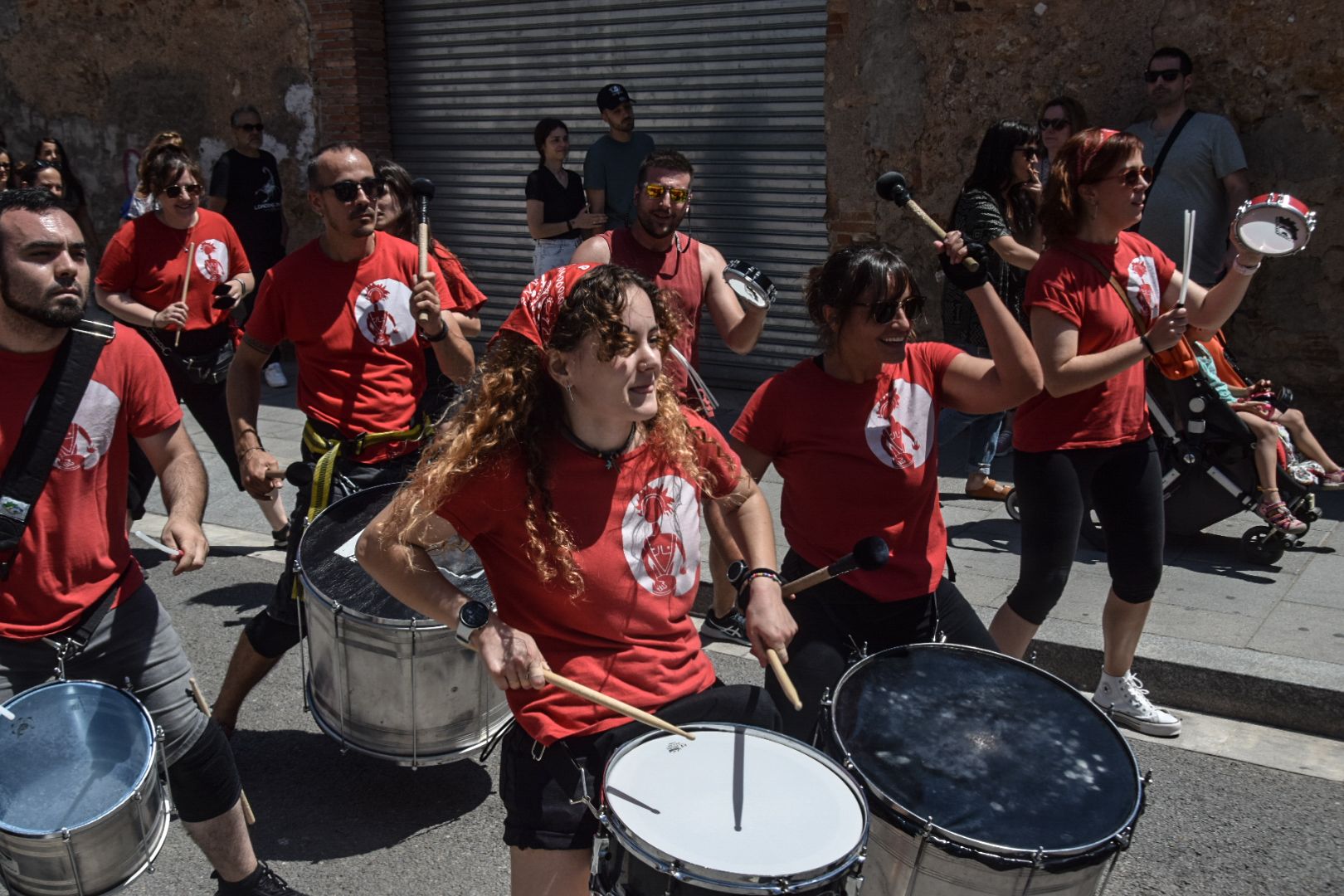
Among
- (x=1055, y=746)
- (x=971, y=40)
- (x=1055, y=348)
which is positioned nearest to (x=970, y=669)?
(x=1055, y=746)

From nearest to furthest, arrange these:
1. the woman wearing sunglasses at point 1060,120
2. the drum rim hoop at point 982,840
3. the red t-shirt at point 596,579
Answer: the drum rim hoop at point 982,840
the red t-shirt at point 596,579
the woman wearing sunglasses at point 1060,120

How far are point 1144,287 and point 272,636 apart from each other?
2.97 meters

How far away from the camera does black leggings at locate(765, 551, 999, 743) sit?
3176mm

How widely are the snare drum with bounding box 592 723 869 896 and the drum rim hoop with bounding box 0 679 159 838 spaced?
3.58ft

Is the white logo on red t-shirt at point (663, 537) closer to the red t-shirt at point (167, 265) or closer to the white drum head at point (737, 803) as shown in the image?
the white drum head at point (737, 803)

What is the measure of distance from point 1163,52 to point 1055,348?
3.71m

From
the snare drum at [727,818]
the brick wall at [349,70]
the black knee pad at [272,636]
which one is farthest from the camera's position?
the brick wall at [349,70]

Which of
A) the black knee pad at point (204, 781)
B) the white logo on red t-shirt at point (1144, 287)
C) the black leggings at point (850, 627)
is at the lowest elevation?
the black knee pad at point (204, 781)

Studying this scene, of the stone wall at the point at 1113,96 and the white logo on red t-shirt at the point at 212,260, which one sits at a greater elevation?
the stone wall at the point at 1113,96

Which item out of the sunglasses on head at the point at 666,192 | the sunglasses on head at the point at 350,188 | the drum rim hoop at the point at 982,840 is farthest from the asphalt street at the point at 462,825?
the sunglasses on head at the point at 666,192

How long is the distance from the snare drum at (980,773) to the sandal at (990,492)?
4.06 m

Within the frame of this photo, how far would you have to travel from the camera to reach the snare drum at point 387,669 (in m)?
3.55

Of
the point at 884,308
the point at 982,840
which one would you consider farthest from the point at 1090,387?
the point at 982,840

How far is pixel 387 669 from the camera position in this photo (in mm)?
3572
